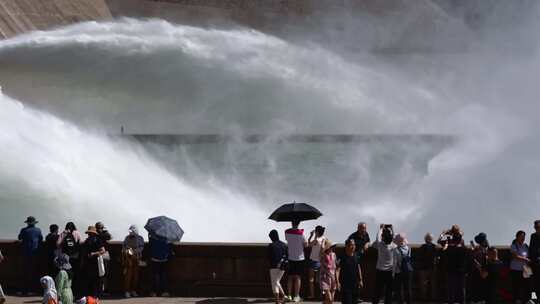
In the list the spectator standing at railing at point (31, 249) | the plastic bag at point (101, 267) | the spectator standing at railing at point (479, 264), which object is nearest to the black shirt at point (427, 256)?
the spectator standing at railing at point (479, 264)

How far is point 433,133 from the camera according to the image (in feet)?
159

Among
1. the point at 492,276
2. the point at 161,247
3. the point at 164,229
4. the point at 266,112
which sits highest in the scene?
the point at 266,112

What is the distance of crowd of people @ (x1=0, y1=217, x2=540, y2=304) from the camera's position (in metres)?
10.3

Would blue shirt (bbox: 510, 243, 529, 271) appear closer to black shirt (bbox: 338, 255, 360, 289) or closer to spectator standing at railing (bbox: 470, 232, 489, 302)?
spectator standing at railing (bbox: 470, 232, 489, 302)

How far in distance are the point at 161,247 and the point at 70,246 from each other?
→ 1.29 meters

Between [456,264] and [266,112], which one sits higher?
[266,112]

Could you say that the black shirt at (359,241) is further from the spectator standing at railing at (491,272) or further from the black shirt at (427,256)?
the spectator standing at railing at (491,272)

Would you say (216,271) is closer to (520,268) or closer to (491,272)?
(491,272)

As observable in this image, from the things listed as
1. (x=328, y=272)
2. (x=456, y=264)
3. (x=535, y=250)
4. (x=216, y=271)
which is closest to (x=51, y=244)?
(x=216, y=271)

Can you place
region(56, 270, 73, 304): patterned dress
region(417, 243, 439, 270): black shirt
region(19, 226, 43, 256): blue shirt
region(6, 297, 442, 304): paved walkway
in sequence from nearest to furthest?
region(56, 270, 73, 304): patterned dress < region(417, 243, 439, 270): black shirt < region(6, 297, 442, 304): paved walkway < region(19, 226, 43, 256): blue shirt

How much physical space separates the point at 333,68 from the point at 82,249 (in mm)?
43407

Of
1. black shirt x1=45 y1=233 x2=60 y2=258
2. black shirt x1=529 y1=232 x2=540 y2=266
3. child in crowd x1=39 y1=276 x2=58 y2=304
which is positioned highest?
black shirt x1=45 y1=233 x2=60 y2=258

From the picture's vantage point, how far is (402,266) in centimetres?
1047

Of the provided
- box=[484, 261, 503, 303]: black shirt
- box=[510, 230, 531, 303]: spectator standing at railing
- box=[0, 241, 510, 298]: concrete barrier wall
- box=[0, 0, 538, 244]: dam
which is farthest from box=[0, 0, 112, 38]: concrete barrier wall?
box=[510, 230, 531, 303]: spectator standing at railing
